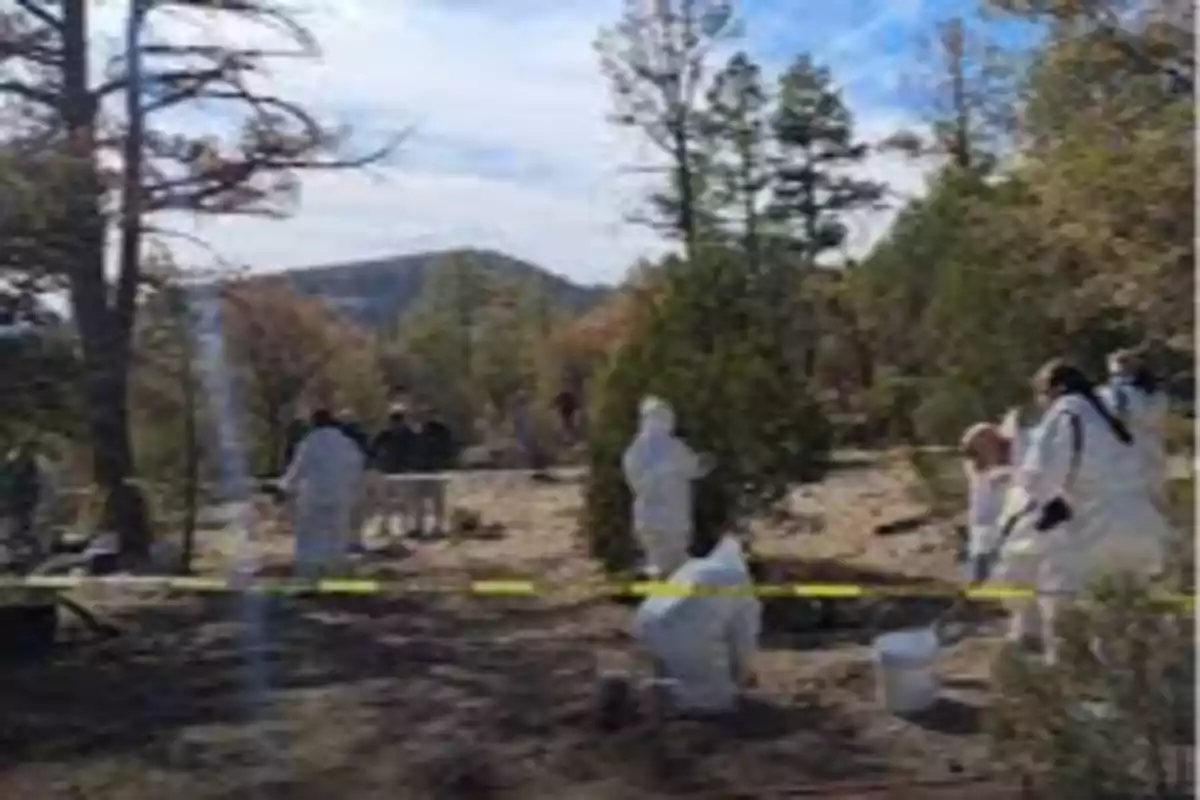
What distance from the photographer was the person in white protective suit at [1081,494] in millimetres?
8047

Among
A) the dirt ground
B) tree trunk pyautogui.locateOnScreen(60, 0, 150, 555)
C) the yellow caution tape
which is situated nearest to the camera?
the dirt ground

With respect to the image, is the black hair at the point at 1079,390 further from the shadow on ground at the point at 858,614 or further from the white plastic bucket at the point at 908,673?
the shadow on ground at the point at 858,614

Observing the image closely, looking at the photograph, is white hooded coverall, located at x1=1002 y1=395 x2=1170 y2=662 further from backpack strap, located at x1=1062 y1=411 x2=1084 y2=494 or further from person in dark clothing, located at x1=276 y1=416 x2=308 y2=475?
person in dark clothing, located at x1=276 y1=416 x2=308 y2=475

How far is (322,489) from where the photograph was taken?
14.9 m

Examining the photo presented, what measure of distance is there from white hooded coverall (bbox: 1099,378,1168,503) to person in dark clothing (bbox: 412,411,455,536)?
14.2m

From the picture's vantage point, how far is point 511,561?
18500mm

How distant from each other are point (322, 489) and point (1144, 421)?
25.6 feet

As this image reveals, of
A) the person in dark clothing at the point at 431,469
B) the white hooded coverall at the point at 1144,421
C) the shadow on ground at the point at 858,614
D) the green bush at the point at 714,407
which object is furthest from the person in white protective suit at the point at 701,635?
the person in dark clothing at the point at 431,469

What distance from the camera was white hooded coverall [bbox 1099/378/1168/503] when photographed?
329 inches

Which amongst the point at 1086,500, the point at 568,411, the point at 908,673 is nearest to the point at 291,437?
the point at 568,411

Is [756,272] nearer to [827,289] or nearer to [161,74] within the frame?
[161,74]

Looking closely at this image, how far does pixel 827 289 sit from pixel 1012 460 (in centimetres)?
2496

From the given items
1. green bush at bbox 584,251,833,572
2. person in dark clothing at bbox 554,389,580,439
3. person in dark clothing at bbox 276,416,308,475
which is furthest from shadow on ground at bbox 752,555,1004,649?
person in dark clothing at bbox 554,389,580,439

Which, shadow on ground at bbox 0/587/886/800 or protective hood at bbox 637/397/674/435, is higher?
protective hood at bbox 637/397/674/435
